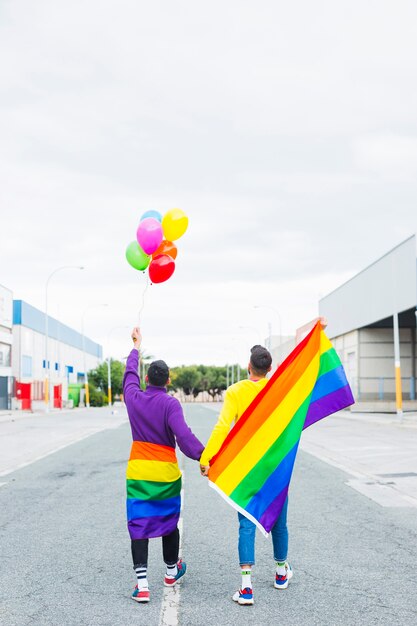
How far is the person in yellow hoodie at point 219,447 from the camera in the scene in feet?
17.2

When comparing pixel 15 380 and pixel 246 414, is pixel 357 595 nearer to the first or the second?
pixel 246 414

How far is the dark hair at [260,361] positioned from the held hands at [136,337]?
3.21 feet

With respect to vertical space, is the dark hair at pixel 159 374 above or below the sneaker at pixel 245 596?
above

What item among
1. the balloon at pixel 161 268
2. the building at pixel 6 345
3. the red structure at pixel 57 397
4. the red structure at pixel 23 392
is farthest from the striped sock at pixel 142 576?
the red structure at pixel 57 397

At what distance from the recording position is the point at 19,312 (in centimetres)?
6675

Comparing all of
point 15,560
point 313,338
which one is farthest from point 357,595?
point 15,560

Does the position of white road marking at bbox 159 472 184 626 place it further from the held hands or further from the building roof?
the building roof

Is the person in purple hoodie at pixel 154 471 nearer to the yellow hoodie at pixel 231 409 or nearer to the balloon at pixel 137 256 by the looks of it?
the yellow hoodie at pixel 231 409

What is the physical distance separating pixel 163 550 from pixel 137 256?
3006mm

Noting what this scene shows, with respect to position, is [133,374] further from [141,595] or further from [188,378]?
[188,378]

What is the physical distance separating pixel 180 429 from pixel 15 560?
234 centimetres

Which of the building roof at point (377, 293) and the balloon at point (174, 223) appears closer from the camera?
the balloon at point (174, 223)

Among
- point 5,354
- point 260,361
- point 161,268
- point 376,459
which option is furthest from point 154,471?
point 5,354

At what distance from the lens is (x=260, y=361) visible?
5594mm
